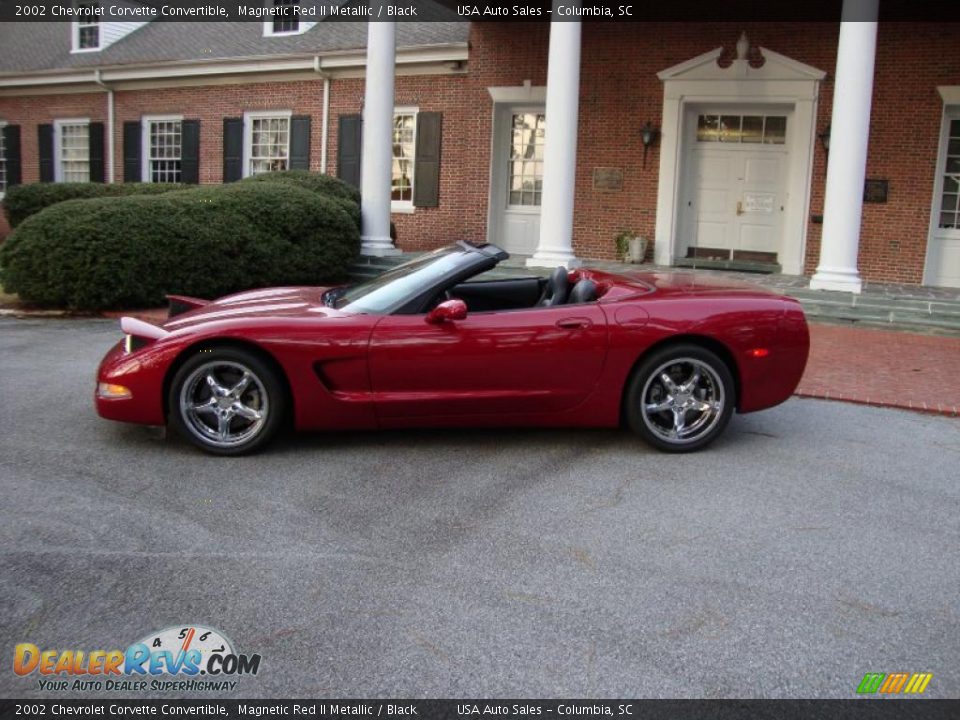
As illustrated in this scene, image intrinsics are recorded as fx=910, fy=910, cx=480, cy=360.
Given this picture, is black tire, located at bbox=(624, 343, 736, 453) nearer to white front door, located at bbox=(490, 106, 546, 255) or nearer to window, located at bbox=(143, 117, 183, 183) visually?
white front door, located at bbox=(490, 106, 546, 255)

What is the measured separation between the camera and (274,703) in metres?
2.80

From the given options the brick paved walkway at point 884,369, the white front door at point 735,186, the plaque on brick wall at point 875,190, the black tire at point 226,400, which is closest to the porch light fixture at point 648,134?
the white front door at point 735,186

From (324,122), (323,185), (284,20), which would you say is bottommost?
(323,185)

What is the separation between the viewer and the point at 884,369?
28.7ft

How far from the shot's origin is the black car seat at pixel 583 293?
18.9 feet

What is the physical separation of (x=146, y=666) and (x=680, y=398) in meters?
3.60

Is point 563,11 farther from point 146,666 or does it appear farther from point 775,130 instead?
point 146,666

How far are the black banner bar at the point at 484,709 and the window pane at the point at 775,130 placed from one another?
14.0 meters

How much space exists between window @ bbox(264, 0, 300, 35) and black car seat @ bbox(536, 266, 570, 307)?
17.4m

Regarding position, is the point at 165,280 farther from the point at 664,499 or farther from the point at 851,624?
the point at 851,624

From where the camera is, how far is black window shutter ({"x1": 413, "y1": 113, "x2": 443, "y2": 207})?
1812 centimetres

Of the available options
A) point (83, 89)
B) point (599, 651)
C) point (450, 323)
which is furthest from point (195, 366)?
point (83, 89)

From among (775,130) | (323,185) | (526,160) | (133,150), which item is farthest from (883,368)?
(133,150)

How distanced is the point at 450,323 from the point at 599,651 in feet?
8.63
